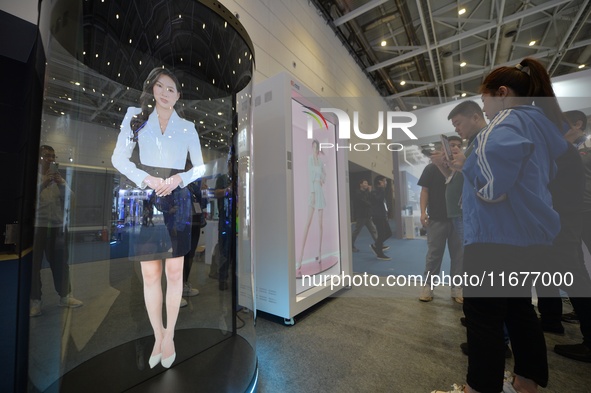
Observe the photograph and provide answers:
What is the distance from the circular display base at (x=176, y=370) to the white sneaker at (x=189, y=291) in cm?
19

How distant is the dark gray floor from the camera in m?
1.34

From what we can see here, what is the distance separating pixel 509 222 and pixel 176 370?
5.10 ft

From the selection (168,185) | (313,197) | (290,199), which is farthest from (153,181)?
(313,197)

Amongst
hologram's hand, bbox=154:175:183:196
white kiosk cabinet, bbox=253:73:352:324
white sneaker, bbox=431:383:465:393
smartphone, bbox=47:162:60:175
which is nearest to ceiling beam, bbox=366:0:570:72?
white kiosk cabinet, bbox=253:73:352:324

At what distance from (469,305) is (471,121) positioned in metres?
1.27

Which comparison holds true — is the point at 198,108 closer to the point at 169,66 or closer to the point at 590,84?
the point at 169,66

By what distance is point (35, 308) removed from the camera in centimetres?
91

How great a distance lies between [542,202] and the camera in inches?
41.5

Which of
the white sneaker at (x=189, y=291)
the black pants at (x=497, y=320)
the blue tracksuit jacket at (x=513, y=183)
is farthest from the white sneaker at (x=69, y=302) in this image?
the blue tracksuit jacket at (x=513, y=183)

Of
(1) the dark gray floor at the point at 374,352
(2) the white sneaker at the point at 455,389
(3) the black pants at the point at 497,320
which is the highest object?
(3) the black pants at the point at 497,320

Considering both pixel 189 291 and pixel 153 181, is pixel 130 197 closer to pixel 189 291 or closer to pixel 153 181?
pixel 153 181

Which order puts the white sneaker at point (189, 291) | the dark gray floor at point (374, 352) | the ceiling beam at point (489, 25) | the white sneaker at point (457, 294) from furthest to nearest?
the ceiling beam at point (489, 25) < the white sneaker at point (457, 294) < the dark gray floor at point (374, 352) < the white sneaker at point (189, 291)

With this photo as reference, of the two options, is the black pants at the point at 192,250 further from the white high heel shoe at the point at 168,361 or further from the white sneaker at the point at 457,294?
the white sneaker at the point at 457,294

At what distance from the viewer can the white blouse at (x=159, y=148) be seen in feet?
3.12
